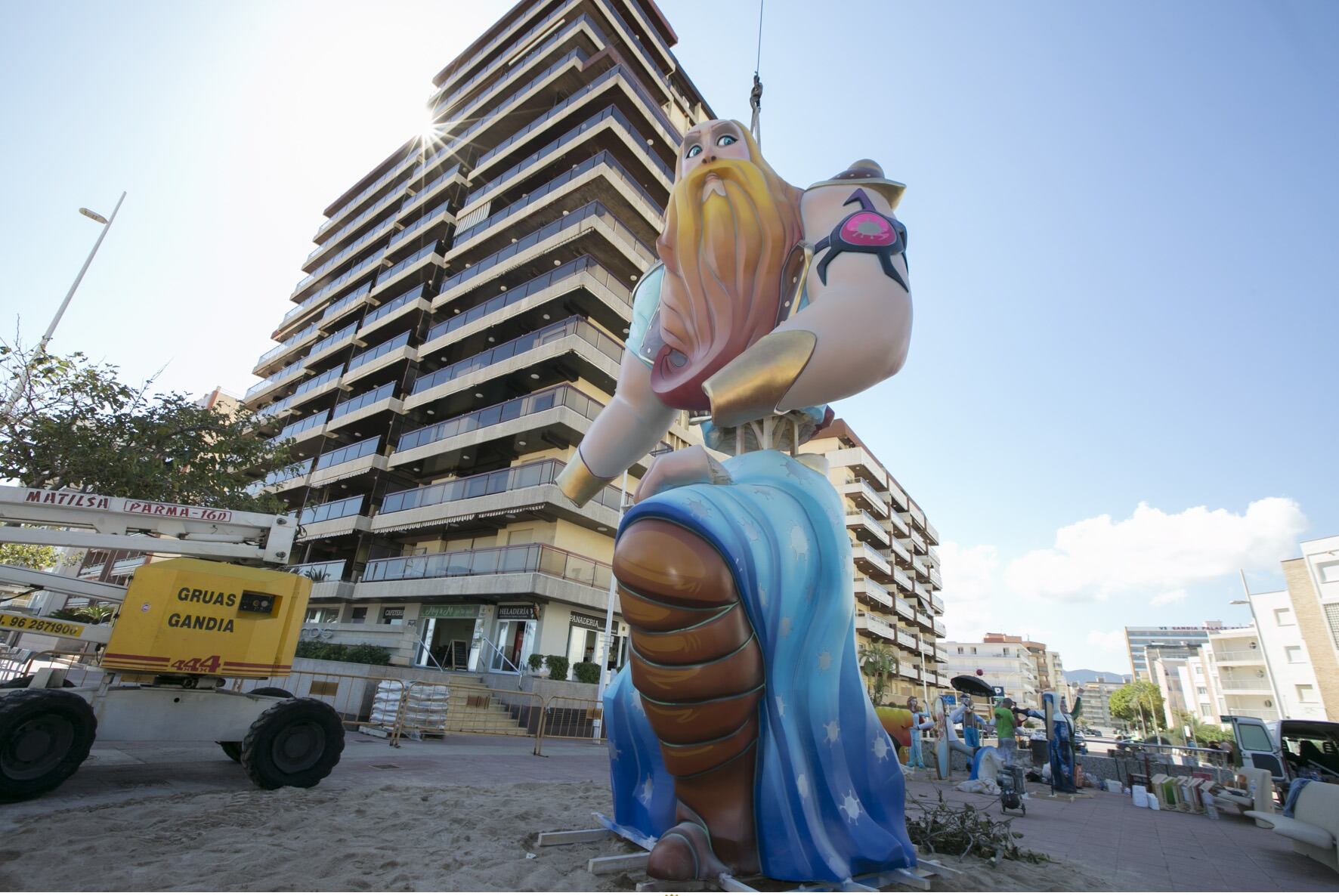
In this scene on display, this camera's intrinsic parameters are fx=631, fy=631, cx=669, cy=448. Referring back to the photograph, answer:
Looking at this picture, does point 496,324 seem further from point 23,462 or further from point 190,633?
point 190,633

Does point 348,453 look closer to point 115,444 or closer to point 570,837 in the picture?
point 115,444

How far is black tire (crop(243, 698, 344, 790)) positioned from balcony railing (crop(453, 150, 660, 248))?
69.0 feet

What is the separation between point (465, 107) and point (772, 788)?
3687cm

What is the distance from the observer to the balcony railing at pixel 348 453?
25703mm

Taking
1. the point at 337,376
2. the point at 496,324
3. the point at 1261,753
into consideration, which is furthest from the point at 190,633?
the point at 337,376

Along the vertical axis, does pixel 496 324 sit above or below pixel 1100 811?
above

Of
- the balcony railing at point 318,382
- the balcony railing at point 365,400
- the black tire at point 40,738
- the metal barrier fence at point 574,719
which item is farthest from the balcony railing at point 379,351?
the black tire at point 40,738

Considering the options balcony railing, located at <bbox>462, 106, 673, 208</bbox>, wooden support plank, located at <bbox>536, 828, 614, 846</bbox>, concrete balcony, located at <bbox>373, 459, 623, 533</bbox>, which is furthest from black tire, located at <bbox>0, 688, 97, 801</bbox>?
balcony railing, located at <bbox>462, 106, 673, 208</bbox>

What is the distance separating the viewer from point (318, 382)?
30922 millimetres

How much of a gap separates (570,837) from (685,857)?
1259 millimetres

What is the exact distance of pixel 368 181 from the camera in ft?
131

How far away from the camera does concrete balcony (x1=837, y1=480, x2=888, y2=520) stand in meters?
42.4

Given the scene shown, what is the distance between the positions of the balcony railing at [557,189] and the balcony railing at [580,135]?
97cm

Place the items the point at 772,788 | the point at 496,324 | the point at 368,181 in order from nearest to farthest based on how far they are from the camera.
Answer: the point at 772,788 < the point at 496,324 < the point at 368,181
